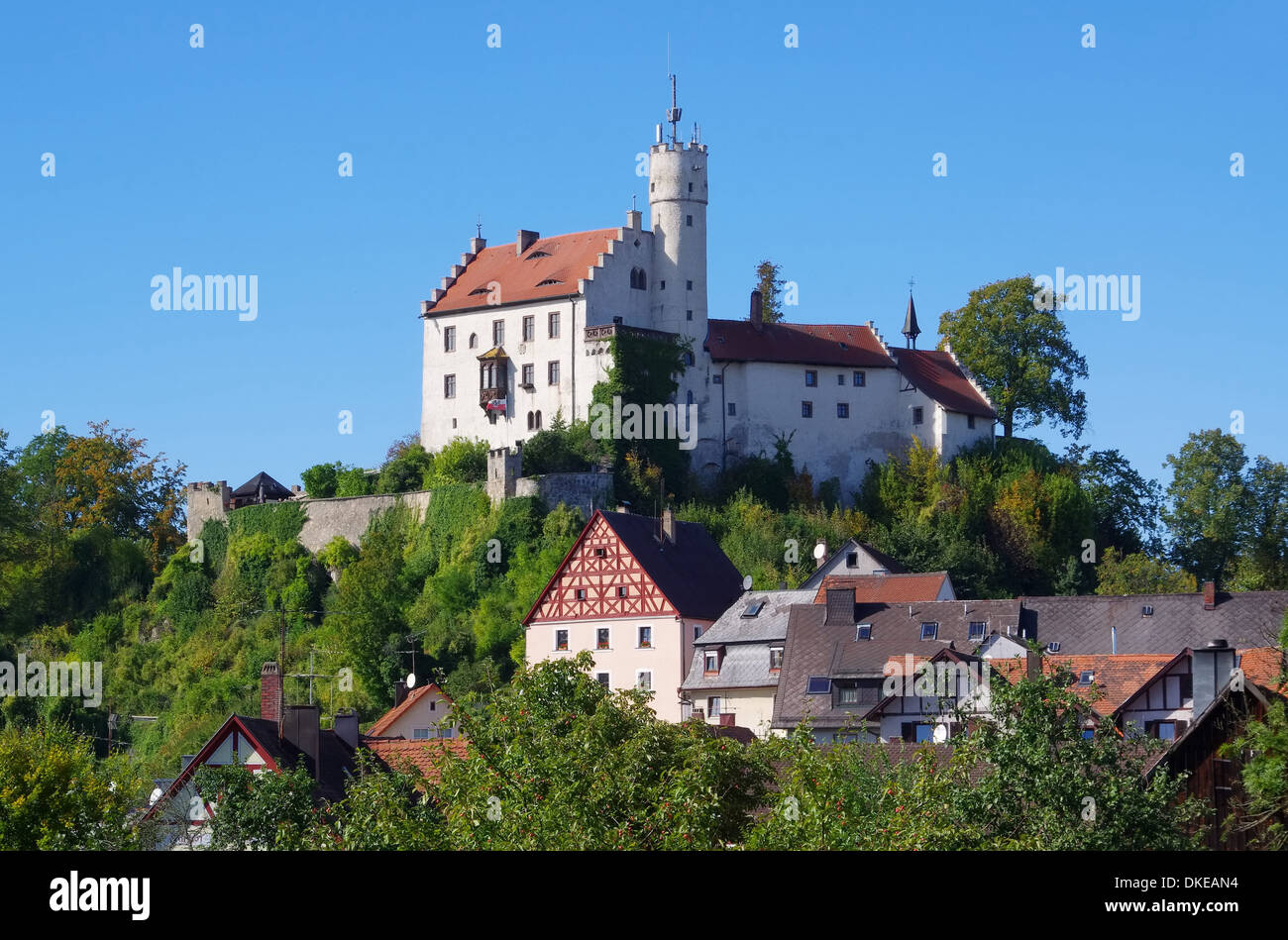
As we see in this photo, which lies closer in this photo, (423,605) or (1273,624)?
(1273,624)

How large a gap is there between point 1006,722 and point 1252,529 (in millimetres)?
55500

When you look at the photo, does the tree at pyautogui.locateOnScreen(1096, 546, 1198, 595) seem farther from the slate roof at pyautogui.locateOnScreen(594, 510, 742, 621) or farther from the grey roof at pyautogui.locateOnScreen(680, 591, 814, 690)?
the grey roof at pyautogui.locateOnScreen(680, 591, 814, 690)

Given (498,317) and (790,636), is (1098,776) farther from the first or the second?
(498,317)

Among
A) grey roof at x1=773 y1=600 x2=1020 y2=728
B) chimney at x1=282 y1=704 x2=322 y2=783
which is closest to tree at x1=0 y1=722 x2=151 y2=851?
chimney at x1=282 y1=704 x2=322 y2=783

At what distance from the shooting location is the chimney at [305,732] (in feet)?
119

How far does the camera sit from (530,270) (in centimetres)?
7381

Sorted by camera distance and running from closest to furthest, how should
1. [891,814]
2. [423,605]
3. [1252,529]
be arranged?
[891,814], [423,605], [1252,529]

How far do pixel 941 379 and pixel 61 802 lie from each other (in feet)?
170

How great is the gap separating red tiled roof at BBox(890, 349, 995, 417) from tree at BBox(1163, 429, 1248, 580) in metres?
7.82

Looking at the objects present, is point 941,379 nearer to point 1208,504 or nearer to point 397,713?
point 1208,504

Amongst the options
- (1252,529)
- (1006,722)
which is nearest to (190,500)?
(1252,529)

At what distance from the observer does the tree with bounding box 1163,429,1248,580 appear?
74062 millimetres
